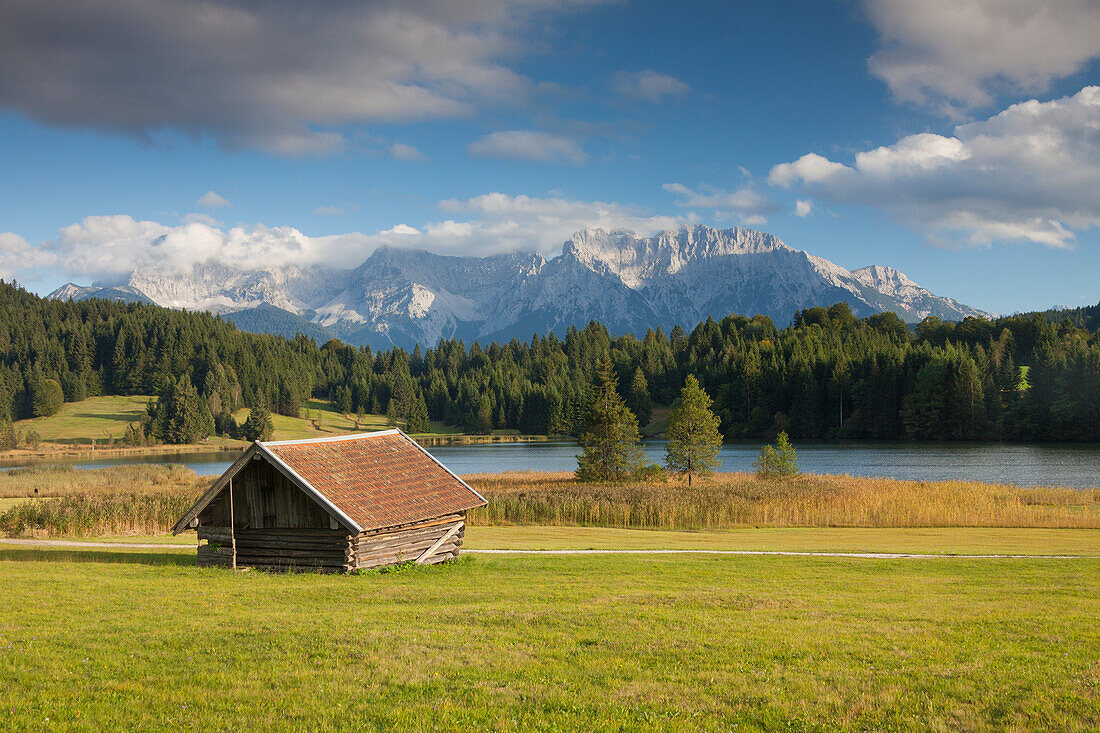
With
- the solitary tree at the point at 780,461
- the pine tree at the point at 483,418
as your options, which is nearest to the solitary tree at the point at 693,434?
the solitary tree at the point at 780,461

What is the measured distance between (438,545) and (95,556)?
10.8m

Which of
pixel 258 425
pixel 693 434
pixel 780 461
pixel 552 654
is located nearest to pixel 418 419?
pixel 258 425

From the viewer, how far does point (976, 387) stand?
109 m

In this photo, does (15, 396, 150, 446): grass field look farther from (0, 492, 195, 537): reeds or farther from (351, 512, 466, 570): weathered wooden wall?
(351, 512, 466, 570): weathered wooden wall

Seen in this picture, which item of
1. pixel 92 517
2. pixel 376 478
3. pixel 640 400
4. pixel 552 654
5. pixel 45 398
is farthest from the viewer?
pixel 640 400

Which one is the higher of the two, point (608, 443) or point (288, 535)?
point (608, 443)

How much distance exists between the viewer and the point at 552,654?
11.2m

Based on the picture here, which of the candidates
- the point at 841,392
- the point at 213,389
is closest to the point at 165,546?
the point at 841,392

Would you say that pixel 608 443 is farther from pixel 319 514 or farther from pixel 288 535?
pixel 319 514

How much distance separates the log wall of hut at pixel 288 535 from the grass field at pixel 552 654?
1.98 meters

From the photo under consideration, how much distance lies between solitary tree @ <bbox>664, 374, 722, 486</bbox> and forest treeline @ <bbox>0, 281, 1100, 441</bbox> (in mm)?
51779

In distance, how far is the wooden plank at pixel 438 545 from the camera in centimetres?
2234

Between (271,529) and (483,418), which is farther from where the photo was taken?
(483,418)

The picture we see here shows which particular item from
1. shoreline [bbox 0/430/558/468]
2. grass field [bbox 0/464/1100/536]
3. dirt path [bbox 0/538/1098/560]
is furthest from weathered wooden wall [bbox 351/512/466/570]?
shoreline [bbox 0/430/558/468]
